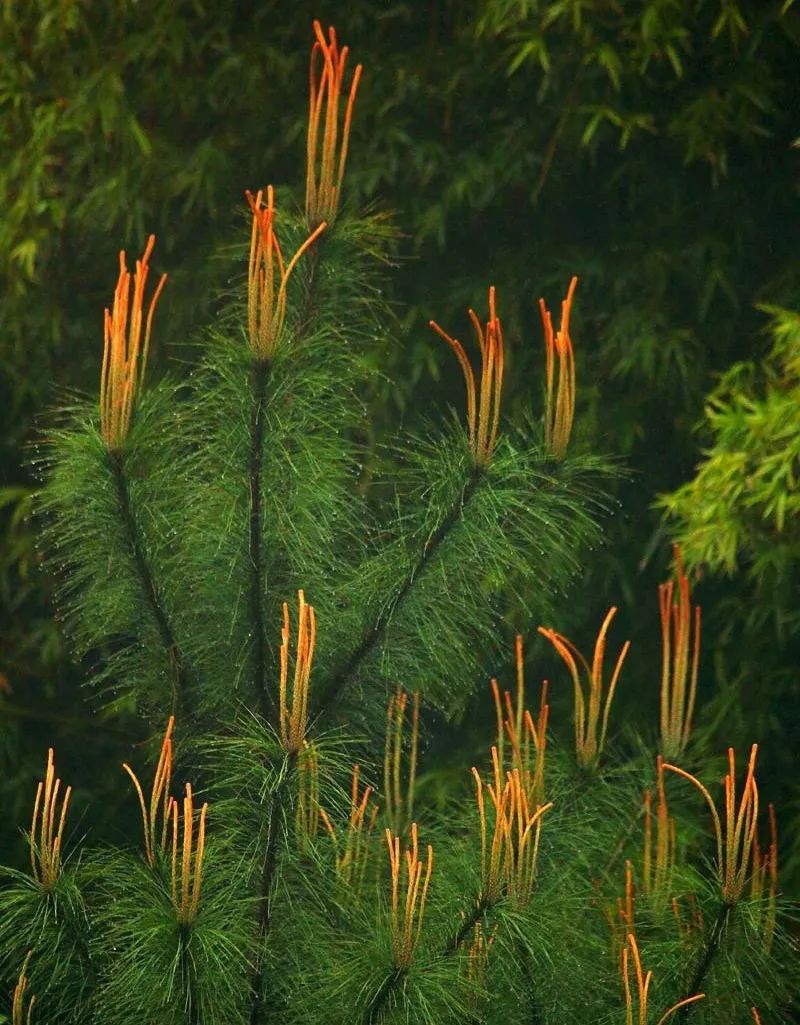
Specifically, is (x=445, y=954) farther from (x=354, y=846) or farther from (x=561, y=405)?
(x=561, y=405)

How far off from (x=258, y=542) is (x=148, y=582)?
117 millimetres

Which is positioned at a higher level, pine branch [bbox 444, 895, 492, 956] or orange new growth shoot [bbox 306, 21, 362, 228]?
orange new growth shoot [bbox 306, 21, 362, 228]

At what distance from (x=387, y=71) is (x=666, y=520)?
82 cm

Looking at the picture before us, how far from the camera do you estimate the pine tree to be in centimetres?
124

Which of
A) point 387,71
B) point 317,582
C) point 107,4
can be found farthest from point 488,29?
point 317,582

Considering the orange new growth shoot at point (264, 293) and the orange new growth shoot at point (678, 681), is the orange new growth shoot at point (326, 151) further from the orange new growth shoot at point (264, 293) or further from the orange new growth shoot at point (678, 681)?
the orange new growth shoot at point (678, 681)

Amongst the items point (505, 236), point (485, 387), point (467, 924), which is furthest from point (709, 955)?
point (505, 236)

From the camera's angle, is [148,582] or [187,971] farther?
[148,582]

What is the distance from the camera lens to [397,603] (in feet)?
4.60

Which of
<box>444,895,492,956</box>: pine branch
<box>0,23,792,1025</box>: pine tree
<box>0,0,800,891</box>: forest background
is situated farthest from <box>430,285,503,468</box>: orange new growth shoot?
<box>0,0,800,891</box>: forest background

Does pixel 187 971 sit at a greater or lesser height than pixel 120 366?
lesser

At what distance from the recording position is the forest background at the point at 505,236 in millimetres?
2006

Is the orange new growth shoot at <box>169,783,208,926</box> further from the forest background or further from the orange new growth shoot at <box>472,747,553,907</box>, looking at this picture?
the forest background

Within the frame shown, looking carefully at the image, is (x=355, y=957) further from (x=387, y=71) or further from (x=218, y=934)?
(x=387, y=71)
